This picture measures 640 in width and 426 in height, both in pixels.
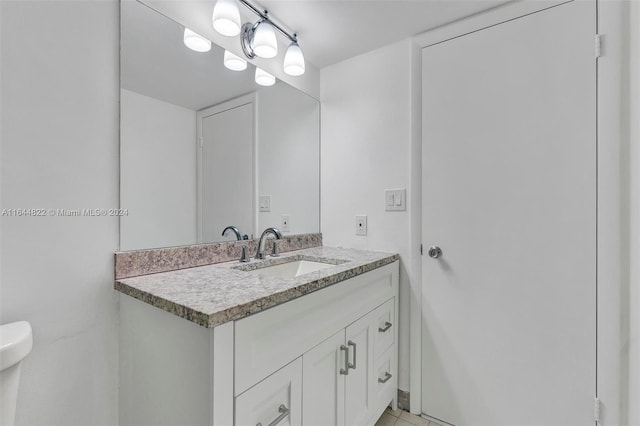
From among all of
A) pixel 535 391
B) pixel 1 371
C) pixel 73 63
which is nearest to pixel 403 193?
pixel 535 391

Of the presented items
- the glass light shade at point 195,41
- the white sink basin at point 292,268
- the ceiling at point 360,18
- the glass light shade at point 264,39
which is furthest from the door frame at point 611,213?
the glass light shade at point 195,41

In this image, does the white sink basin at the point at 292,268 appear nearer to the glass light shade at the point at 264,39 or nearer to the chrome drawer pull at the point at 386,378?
the chrome drawer pull at the point at 386,378

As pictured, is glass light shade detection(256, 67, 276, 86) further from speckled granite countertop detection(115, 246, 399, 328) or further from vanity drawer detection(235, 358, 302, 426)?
vanity drawer detection(235, 358, 302, 426)

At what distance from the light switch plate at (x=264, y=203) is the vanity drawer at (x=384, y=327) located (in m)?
0.80

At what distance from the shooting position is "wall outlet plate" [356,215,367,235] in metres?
1.74

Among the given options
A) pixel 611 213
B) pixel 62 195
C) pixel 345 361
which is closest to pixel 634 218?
pixel 611 213

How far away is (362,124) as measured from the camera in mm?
1759

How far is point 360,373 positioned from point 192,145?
1.25 m

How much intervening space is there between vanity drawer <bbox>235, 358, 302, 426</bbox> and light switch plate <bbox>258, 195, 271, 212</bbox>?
0.87 m

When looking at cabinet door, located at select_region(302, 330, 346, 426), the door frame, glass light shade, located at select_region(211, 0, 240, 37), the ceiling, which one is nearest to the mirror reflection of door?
glass light shade, located at select_region(211, 0, 240, 37)

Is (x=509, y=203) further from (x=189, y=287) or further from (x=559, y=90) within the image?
(x=189, y=287)

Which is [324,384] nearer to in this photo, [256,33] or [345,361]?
Result: [345,361]

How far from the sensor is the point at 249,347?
79 centimetres

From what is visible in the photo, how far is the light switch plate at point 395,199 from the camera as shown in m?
1.60
